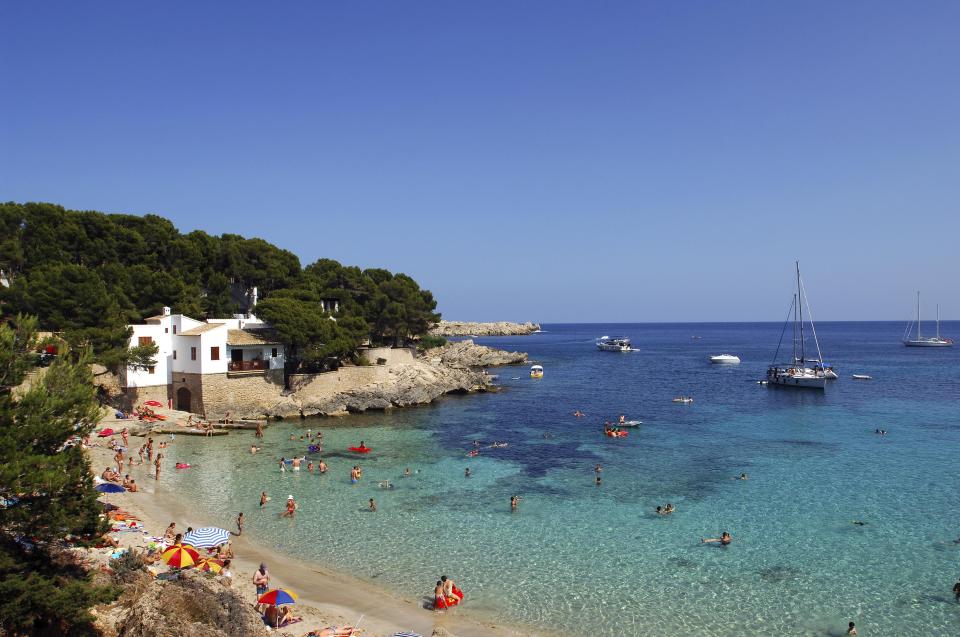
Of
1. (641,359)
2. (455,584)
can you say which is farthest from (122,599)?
(641,359)

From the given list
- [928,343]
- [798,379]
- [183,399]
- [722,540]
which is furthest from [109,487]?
[928,343]

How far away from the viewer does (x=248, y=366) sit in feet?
157

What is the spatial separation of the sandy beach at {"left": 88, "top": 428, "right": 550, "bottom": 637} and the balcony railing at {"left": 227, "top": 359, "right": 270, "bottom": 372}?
22860 millimetres

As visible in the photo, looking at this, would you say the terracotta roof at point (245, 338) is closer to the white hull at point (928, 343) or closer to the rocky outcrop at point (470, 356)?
the rocky outcrop at point (470, 356)

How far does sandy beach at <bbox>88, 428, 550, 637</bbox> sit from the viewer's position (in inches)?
639

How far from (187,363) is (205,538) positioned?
93.7ft

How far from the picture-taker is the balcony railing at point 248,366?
47.1m

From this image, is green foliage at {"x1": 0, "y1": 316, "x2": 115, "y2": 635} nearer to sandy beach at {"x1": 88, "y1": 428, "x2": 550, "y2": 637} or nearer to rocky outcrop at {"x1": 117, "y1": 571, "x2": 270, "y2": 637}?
rocky outcrop at {"x1": 117, "y1": 571, "x2": 270, "y2": 637}

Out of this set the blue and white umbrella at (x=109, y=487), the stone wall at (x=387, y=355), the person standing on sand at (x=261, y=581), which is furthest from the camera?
the stone wall at (x=387, y=355)

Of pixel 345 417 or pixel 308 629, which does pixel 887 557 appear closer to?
pixel 308 629

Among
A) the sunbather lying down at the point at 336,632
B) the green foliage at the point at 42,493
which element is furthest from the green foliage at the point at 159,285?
the sunbather lying down at the point at 336,632

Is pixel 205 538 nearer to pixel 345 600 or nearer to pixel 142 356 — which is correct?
pixel 345 600

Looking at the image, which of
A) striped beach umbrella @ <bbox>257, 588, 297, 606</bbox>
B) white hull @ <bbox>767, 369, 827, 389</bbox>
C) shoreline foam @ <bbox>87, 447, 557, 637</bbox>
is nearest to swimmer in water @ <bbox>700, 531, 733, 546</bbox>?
shoreline foam @ <bbox>87, 447, 557, 637</bbox>

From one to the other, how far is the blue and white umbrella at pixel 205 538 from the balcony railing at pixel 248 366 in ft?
92.1
